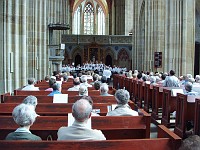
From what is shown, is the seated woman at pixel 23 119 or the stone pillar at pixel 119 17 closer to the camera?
the seated woman at pixel 23 119

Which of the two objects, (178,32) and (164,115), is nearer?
(164,115)

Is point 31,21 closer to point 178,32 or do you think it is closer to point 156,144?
point 178,32

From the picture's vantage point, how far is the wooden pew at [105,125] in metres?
5.30

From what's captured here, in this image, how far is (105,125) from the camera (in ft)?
17.6

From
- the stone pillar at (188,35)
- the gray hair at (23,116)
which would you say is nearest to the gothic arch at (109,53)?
the stone pillar at (188,35)

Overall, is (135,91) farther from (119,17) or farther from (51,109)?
(119,17)

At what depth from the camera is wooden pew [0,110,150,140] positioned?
17.4 feet

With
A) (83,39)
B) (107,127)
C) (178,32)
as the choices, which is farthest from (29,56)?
(83,39)

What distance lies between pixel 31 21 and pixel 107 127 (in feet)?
49.2

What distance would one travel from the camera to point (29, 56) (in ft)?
61.2

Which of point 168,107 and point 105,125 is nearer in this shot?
point 105,125

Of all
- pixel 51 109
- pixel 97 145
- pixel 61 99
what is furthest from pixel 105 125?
pixel 61 99

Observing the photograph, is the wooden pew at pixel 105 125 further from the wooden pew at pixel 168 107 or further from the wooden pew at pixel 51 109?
the wooden pew at pixel 168 107

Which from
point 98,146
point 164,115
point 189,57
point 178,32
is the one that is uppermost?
point 178,32
